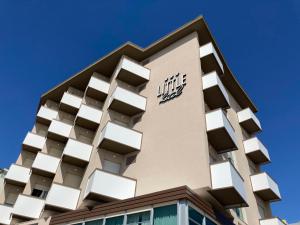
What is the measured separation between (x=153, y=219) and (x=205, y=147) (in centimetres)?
573

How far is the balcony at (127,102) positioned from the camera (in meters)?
24.1

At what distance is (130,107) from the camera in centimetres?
2431

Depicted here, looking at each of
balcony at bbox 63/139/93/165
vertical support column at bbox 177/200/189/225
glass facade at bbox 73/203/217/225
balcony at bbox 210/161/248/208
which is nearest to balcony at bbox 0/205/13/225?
balcony at bbox 63/139/93/165

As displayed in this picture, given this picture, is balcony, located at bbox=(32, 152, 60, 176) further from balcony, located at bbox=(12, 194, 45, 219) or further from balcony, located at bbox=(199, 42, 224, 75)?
balcony, located at bbox=(199, 42, 224, 75)

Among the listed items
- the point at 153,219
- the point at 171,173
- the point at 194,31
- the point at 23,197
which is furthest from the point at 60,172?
the point at 194,31

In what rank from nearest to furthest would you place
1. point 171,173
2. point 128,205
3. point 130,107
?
point 128,205
point 171,173
point 130,107

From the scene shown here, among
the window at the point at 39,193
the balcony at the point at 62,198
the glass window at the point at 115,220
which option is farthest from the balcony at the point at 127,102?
the window at the point at 39,193

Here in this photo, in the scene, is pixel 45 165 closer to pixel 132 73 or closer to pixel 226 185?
pixel 132 73

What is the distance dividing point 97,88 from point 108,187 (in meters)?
13.9

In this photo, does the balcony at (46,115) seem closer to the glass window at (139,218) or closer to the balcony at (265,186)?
the glass window at (139,218)

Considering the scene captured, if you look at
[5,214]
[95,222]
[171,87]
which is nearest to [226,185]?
[95,222]

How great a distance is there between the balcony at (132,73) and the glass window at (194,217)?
16.0 metres

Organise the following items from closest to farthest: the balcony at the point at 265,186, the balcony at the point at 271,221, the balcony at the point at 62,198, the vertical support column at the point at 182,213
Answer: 1. the vertical support column at the point at 182,213
2. the balcony at the point at 62,198
3. the balcony at the point at 271,221
4. the balcony at the point at 265,186

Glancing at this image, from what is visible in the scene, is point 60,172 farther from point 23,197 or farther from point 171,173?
point 171,173
